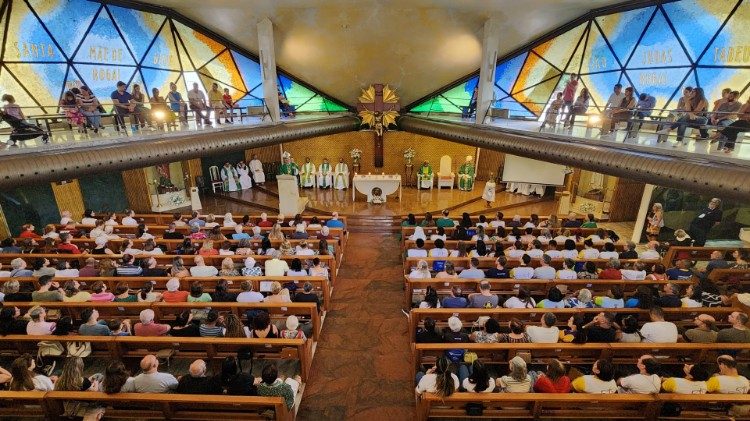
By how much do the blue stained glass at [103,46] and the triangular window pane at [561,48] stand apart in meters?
12.7

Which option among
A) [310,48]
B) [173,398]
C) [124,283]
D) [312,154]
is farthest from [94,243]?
[312,154]

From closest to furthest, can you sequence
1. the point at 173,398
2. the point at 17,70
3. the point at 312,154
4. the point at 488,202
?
the point at 173,398 → the point at 17,70 → the point at 488,202 → the point at 312,154

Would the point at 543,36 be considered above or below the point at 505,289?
above

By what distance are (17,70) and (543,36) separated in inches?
563

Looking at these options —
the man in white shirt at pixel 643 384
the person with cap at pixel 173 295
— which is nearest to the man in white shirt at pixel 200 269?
the person with cap at pixel 173 295

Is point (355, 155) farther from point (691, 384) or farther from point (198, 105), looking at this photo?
point (691, 384)

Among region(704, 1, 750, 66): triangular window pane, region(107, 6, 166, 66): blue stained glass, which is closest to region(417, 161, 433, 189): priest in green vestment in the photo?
region(704, 1, 750, 66): triangular window pane

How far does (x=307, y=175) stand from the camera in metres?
15.5

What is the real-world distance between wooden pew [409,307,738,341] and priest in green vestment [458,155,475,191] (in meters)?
9.99

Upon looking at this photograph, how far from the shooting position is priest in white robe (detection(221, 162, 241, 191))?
14.8 metres

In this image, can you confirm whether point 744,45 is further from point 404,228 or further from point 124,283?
point 124,283

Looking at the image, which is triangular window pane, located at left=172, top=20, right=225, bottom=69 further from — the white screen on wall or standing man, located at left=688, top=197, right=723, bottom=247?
standing man, located at left=688, top=197, right=723, bottom=247

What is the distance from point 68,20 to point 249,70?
17.7 ft

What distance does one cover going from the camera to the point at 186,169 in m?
14.0
